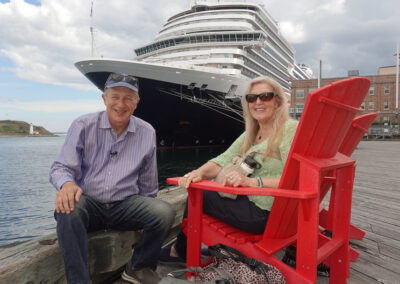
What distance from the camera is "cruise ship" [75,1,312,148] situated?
1451 centimetres

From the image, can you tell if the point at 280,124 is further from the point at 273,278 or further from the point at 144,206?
the point at 144,206

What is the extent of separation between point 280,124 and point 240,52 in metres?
18.0

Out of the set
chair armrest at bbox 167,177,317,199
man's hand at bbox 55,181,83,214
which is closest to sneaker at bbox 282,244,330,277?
chair armrest at bbox 167,177,317,199

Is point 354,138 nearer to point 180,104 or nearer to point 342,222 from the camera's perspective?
point 342,222

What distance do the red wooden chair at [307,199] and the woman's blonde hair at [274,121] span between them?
1.15 feet

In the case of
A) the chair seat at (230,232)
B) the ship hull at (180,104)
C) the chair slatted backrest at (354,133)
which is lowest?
the chair seat at (230,232)

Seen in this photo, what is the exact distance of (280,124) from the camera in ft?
6.08

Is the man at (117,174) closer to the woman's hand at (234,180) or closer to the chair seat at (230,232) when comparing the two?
the chair seat at (230,232)

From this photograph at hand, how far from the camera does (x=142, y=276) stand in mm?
1833

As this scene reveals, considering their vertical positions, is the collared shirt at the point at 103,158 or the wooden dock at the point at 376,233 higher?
the collared shirt at the point at 103,158

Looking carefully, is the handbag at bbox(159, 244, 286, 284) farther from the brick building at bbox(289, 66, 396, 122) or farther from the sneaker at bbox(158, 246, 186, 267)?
the brick building at bbox(289, 66, 396, 122)

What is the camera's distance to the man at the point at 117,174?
5.94 feet

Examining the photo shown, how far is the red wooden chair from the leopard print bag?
7cm

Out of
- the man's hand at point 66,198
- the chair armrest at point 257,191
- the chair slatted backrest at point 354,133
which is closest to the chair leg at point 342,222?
the chair armrest at point 257,191
